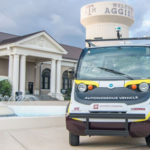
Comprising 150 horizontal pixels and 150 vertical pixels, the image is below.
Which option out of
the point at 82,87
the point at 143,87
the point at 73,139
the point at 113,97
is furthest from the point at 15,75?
the point at 143,87

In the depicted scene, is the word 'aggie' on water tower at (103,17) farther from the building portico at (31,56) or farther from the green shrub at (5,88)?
the green shrub at (5,88)

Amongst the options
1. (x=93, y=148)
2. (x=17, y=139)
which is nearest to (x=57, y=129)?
(x=17, y=139)

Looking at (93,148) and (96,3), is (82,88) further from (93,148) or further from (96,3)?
(96,3)

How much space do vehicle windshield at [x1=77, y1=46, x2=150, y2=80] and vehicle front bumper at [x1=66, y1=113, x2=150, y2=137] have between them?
844mm

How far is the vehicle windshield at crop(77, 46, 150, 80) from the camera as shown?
18.4 ft

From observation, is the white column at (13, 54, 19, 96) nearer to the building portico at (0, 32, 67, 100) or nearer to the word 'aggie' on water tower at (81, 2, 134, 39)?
the building portico at (0, 32, 67, 100)

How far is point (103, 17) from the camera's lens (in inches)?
1667

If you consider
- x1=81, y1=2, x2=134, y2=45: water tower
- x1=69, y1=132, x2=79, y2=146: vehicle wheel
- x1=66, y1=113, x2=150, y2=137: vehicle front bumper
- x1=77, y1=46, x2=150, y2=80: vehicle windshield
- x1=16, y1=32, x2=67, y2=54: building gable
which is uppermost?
x1=81, y1=2, x2=134, y2=45: water tower

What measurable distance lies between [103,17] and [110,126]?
38681 millimetres

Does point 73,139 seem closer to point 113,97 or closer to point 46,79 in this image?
point 113,97

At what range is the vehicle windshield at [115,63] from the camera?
562 cm

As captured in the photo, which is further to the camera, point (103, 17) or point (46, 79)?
point (103, 17)

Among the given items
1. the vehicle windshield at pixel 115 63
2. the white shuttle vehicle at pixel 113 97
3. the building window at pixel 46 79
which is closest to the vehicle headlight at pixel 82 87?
the white shuttle vehicle at pixel 113 97

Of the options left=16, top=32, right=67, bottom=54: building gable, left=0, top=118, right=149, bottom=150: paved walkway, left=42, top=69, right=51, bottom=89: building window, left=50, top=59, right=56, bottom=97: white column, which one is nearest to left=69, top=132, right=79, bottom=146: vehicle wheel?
left=0, top=118, right=149, bottom=150: paved walkway
